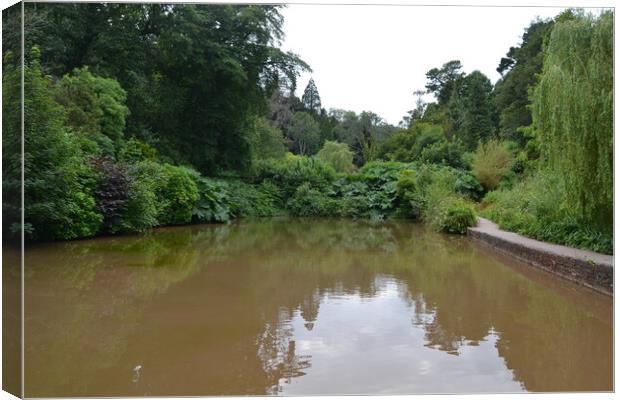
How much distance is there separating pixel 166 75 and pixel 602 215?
17.3 meters

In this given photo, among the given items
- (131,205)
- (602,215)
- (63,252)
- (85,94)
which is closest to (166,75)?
(85,94)

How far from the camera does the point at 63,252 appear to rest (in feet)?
32.1

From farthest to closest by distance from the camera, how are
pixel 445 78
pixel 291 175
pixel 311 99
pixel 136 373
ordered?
pixel 311 99, pixel 445 78, pixel 291 175, pixel 136 373

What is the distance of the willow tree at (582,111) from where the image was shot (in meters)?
6.20

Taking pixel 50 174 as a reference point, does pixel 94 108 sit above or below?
above

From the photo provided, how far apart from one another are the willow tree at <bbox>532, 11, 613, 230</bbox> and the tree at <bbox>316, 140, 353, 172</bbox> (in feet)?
83.8

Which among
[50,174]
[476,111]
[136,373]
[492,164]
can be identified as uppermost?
[476,111]

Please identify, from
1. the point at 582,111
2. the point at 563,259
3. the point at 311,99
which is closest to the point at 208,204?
the point at 563,259

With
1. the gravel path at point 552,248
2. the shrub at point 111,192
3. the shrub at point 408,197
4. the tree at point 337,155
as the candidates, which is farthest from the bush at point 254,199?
the gravel path at point 552,248

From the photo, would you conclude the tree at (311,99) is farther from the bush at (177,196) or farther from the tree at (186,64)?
the bush at (177,196)

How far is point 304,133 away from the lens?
3478 cm

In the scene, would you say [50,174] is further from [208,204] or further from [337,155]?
[337,155]

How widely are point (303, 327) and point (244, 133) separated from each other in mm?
18314

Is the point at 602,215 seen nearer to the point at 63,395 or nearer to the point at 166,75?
the point at 63,395
